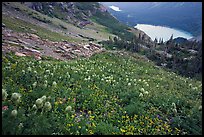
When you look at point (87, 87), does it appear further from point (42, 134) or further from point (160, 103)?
point (42, 134)

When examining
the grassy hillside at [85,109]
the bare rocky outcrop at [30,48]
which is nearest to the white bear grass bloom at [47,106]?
the grassy hillside at [85,109]

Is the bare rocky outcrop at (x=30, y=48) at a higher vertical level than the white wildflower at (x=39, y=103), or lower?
lower

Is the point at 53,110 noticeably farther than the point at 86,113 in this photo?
No

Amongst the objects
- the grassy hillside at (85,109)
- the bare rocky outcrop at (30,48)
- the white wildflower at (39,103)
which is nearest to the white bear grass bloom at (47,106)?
the grassy hillside at (85,109)

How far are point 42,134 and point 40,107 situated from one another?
4.96 feet

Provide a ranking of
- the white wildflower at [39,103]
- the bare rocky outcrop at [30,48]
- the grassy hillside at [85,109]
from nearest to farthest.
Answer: the grassy hillside at [85,109]
the white wildflower at [39,103]
the bare rocky outcrop at [30,48]

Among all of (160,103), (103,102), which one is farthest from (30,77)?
(160,103)

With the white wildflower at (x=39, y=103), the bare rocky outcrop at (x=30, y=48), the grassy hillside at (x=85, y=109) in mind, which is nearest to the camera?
the grassy hillside at (x=85, y=109)

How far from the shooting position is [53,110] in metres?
9.97

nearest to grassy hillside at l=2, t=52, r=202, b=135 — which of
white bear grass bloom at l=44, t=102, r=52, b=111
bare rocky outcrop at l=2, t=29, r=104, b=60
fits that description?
white bear grass bloom at l=44, t=102, r=52, b=111

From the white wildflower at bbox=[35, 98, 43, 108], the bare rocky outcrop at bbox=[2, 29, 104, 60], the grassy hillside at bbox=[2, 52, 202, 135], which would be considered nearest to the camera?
the grassy hillside at bbox=[2, 52, 202, 135]

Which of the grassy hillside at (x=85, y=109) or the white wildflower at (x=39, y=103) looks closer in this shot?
the grassy hillside at (x=85, y=109)

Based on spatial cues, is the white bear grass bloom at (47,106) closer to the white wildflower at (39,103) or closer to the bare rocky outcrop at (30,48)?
the white wildflower at (39,103)

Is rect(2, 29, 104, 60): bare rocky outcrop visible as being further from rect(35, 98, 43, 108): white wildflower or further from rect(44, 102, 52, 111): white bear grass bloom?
rect(44, 102, 52, 111): white bear grass bloom
